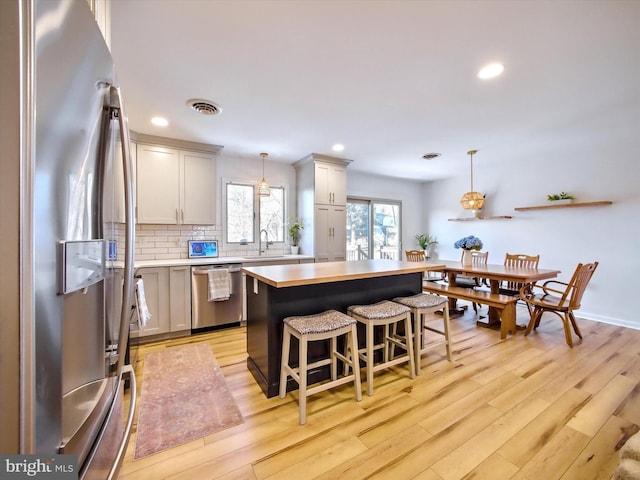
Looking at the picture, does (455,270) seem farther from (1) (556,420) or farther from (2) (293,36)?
(2) (293,36)

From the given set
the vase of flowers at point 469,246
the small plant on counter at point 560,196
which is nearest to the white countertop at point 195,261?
the vase of flowers at point 469,246

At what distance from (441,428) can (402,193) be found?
5.23 meters

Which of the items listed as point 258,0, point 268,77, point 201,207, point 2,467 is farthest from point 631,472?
point 201,207

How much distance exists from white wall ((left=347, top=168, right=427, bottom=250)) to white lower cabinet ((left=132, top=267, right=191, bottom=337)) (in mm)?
3479

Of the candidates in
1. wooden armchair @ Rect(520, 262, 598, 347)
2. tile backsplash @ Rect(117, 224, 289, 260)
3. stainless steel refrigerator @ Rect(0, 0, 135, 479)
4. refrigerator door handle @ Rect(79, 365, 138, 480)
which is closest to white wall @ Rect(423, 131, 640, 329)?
wooden armchair @ Rect(520, 262, 598, 347)

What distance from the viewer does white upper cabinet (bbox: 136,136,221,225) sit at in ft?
11.4

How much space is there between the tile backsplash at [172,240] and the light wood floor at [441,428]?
1.65 m

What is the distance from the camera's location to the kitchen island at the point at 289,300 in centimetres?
211

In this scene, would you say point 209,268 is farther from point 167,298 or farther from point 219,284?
point 167,298

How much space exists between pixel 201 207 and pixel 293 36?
8.67 feet

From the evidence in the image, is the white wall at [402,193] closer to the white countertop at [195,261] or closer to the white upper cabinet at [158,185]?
the white countertop at [195,261]

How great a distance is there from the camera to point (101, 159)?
30.4 inches

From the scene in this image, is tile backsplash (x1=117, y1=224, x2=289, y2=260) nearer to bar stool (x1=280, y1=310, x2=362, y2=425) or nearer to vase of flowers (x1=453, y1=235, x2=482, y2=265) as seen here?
bar stool (x1=280, y1=310, x2=362, y2=425)

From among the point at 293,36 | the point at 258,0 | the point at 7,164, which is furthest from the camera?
the point at 293,36
